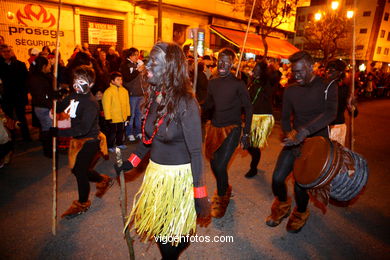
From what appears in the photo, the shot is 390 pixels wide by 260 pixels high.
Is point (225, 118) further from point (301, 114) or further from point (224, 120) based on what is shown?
point (301, 114)

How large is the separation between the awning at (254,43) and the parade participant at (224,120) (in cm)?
1351

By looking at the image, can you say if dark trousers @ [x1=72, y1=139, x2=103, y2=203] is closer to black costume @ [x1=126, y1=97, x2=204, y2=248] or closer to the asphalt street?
the asphalt street

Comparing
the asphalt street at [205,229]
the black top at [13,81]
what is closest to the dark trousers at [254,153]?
the asphalt street at [205,229]

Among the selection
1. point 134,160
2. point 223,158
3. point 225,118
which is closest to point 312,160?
point 223,158

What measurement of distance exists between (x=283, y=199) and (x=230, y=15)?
691 inches

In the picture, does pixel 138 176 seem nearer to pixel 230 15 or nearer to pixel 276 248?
pixel 276 248

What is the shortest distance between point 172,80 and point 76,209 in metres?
2.52

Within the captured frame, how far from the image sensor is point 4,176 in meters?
4.61

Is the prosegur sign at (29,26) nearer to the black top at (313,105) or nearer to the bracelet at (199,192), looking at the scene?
the black top at (313,105)

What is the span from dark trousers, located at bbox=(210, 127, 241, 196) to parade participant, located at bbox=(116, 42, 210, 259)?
4.68ft

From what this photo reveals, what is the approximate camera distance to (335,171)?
259 centimetres

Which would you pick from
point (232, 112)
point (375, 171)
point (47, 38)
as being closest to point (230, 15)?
point (47, 38)

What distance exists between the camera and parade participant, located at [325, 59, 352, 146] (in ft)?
12.5

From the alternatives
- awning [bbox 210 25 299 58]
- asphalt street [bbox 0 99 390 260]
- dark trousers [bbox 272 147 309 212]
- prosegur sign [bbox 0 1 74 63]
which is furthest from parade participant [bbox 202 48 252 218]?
awning [bbox 210 25 299 58]
